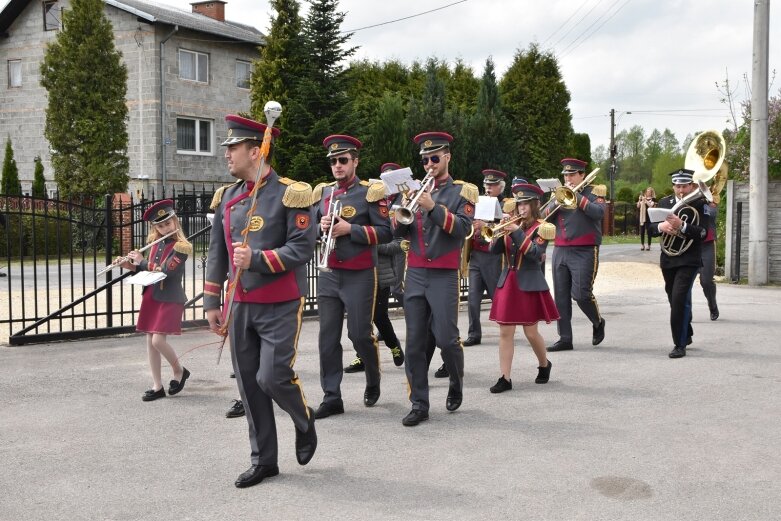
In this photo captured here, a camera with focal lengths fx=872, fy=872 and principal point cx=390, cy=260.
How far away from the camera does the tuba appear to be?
881 centimetres

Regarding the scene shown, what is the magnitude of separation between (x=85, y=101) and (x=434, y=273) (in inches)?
945

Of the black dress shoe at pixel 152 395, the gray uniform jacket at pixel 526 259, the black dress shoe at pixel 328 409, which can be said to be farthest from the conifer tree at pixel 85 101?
the black dress shoe at pixel 328 409

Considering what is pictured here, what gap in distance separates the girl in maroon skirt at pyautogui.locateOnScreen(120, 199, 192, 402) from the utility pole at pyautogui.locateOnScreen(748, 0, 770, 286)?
12576mm

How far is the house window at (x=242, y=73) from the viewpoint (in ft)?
113

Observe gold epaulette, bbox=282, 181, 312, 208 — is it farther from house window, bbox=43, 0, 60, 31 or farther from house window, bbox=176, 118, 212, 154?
house window, bbox=43, 0, 60, 31

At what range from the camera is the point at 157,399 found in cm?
723

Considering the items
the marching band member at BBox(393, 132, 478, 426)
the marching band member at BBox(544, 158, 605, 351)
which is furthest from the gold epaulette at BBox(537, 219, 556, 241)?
the marching band member at BBox(544, 158, 605, 351)

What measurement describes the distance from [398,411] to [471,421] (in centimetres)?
64

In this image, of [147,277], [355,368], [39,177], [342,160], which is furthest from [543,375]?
[39,177]

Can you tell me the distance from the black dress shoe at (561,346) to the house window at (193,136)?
81.2 feet

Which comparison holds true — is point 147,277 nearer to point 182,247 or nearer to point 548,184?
point 182,247

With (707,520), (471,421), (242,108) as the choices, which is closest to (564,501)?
(707,520)

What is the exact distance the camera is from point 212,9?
37.0 meters

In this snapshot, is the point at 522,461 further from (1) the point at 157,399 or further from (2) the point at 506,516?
(1) the point at 157,399
